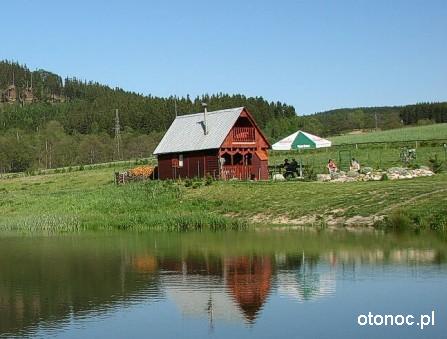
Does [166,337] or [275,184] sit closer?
[166,337]

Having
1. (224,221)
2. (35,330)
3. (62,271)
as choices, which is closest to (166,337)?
(35,330)

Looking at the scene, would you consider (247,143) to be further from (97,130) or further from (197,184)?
(97,130)

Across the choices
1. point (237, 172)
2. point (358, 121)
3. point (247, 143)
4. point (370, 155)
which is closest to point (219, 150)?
point (237, 172)

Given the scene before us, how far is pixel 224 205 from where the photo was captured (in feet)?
150

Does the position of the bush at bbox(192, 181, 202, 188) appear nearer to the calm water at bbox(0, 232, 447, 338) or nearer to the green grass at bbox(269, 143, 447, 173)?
the green grass at bbox(269, 143, 447, 173)

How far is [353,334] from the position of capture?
1575cm

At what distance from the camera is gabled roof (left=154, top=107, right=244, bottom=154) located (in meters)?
59.8

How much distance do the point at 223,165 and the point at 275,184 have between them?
1075cm

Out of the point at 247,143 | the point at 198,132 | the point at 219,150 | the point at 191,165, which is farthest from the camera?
the point at 198,132

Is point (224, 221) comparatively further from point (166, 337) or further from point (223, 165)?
point (166, 337)

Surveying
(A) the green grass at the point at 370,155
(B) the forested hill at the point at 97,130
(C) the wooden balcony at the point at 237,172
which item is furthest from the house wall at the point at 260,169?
(B) the forested hill at the point at 97,130

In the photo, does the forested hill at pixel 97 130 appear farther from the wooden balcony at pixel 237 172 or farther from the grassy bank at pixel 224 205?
the grassy bank at pixel 224 205

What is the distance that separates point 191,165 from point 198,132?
2914mm

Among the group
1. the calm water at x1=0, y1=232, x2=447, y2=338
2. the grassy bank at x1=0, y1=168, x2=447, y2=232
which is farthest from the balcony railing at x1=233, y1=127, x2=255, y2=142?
the calm water at x1=0, y1=232, x2=447, y2=338
